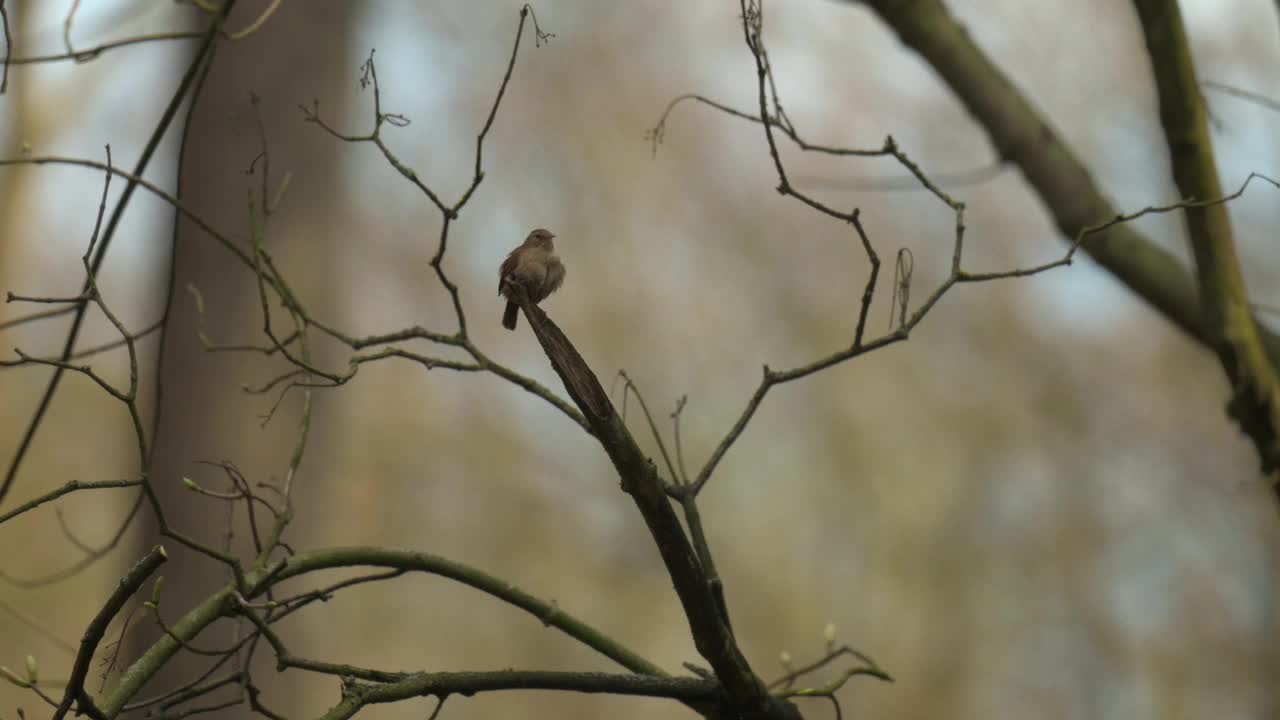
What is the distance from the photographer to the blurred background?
1.83m

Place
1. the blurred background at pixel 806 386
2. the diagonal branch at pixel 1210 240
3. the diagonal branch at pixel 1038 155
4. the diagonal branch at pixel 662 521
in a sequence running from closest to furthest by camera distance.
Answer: the diagonal branch at pixel 662 521 < the diagonal branch at pixel 1210 240 < the diagonal branch at pixel 1038 155 < the blurred background at pixel 806 386

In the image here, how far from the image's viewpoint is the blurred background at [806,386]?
72.0 inches

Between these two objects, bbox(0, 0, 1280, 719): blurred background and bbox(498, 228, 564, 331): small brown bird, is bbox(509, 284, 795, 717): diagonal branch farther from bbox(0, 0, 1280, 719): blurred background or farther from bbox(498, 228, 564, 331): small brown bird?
bbox(0, 0, 1280, 719): blurred background

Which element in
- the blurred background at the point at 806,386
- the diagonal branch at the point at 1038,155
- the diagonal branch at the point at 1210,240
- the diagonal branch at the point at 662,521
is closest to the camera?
the diagonal branch at the point at 662,521

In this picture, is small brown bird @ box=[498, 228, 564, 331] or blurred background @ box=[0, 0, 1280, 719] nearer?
small brown bird @ box=[498, 228, 564, 331]

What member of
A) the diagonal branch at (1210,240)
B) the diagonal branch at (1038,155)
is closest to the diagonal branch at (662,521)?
the diagonal branch at (1210,240)

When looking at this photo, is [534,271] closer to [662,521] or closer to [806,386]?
[662,521]

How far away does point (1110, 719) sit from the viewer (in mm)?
1826

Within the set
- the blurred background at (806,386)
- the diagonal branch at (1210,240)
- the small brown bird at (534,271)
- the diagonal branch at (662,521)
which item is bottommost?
the diagonal branch at (662,521)

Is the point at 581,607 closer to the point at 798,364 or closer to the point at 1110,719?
the point at 798,364

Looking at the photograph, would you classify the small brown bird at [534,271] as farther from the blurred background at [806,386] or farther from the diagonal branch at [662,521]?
the blurred background at [806,386]

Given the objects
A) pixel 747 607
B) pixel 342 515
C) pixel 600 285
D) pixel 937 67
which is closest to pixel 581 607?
pixel 747 607

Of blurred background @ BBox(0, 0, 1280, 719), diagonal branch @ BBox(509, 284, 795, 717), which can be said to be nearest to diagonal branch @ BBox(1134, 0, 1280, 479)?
diagonal branch @ BBox(509, 284, 795, 717)

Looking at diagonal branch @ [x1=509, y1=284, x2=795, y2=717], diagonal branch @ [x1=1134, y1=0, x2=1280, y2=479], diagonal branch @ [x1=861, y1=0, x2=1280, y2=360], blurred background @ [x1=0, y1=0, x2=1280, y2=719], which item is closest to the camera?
diagonal branch @ [x1=509, y1=284, x2=795, y2=717]
